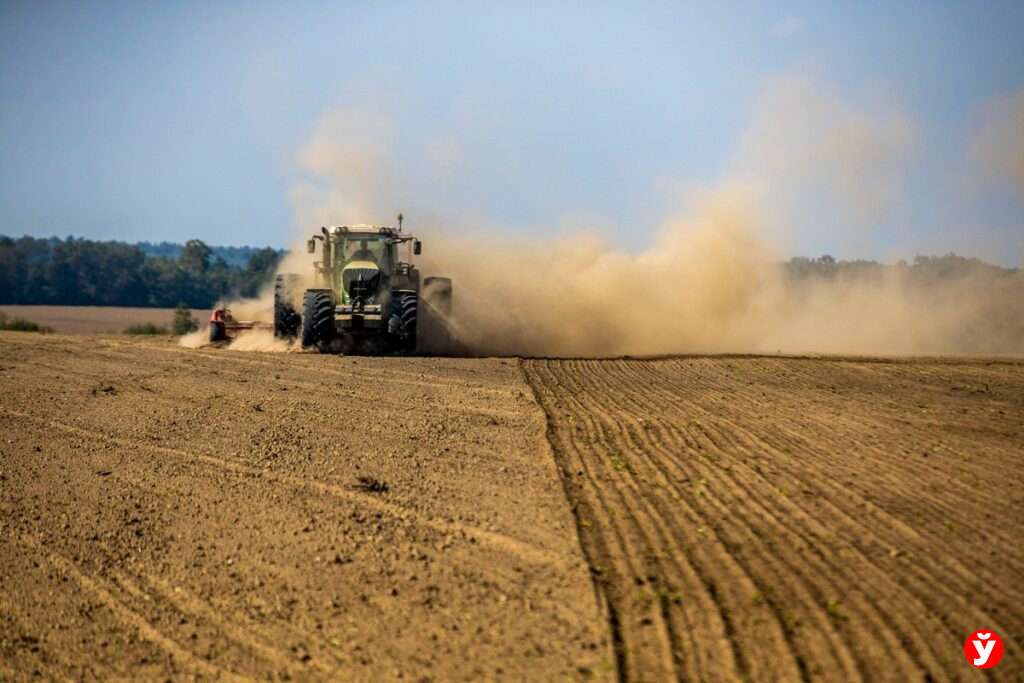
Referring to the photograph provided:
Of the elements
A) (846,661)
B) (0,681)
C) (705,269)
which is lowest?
(0,681)

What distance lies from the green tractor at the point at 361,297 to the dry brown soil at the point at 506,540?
8.46 m

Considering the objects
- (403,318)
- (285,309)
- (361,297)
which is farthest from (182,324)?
(403,318)

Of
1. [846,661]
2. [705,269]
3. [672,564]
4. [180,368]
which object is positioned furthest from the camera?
[705,269]

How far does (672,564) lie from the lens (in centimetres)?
763

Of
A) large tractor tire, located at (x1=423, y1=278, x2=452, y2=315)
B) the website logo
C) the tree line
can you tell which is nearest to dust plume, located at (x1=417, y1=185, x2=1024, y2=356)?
large tractor tire, located at (x1=423, y1=278, x2=452, y2=315)

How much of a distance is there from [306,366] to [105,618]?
15418mm

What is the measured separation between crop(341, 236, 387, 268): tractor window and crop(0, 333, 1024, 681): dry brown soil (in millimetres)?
9964

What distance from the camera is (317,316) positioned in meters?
24.7

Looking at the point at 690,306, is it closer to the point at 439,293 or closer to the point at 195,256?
the point at 439,293

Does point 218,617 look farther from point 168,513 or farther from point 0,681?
point 168,513

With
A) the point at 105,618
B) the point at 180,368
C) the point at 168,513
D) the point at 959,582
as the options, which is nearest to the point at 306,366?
the point at 180,368

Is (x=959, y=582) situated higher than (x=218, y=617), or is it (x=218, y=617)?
(x=959, y=582)

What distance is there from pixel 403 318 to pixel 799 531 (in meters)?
17.3

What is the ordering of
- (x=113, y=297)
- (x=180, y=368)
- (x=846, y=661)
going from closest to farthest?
(x=846, y=661) → (x=180, y=368) → (x=113, y=297)
